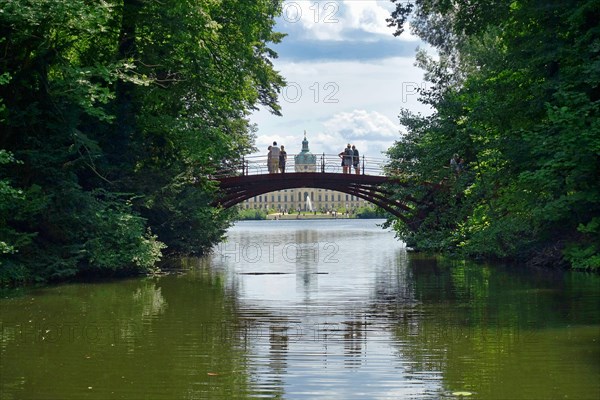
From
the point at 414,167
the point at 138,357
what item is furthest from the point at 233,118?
the point at 138,357

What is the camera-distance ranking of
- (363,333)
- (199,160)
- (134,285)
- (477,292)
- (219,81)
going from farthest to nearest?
(199,160), (219,81), (134,285), (477,292), (363,333)

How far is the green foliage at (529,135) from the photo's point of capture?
18531 mm

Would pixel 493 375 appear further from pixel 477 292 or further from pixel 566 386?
pixel 477 292

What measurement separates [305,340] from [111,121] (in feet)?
37.4

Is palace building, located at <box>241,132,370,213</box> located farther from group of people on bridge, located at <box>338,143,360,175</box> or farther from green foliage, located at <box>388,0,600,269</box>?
green foliage, located at <box>388,0,600,269</box>

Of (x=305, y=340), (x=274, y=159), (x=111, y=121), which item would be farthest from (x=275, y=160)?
(x=305, y=340)

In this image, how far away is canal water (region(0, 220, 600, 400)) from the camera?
28.3 ft

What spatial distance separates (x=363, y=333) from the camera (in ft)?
40.4

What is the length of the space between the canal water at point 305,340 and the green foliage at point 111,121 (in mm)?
1841

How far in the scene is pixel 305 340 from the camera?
11.6m

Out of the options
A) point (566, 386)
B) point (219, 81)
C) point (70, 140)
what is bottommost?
point (566, 386)

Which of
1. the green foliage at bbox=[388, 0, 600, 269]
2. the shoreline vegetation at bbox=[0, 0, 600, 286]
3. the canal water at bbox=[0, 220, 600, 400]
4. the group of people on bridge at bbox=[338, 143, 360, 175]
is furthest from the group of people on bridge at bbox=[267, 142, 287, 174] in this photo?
the canal water at bbox=[0, 220, 600, 400]

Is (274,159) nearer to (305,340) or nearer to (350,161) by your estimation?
(350,161)

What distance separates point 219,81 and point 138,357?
15.9 m
